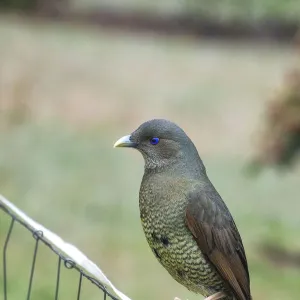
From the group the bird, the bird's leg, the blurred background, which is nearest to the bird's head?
the bird

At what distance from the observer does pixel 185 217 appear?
15.8ft

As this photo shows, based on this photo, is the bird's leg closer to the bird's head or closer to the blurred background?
the bird's head

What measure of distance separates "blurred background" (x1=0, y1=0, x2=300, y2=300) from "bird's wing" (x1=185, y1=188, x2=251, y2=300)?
159 inches

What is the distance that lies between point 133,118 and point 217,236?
11269mm

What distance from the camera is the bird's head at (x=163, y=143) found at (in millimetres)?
4891

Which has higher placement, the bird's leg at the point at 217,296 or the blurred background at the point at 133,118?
the blurred background at the point at 133,118

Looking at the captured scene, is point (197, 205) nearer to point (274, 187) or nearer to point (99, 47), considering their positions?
point (274, 187)

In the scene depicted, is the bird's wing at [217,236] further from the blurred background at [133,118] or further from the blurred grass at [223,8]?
the blurred grass at [223,8]

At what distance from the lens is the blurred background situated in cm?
982

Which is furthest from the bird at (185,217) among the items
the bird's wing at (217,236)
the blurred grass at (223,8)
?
the blurred grass at (223,8)

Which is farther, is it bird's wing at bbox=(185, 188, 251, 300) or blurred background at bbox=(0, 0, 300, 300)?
blurred background at bbox=(0, 0, 300, 300)

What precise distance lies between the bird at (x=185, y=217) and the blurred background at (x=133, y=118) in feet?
13.2

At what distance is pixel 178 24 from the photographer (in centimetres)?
2225

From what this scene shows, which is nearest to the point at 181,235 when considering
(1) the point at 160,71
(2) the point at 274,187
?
(2) the point at 274,187
